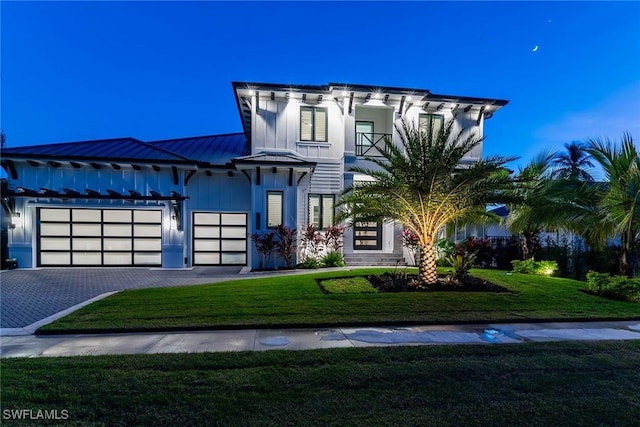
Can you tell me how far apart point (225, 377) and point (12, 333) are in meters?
4.25

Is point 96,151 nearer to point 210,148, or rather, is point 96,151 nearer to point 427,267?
point 210,148

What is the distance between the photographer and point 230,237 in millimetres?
13227

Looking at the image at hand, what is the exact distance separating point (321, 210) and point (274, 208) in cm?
215

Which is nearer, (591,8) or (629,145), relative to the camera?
(629,145)

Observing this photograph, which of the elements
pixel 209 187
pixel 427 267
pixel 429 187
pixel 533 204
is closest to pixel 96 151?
pixel 209 187

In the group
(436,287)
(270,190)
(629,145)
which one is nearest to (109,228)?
(270,190)

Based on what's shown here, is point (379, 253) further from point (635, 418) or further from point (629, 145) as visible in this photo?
point (635, 418)

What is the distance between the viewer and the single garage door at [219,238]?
1299 cm

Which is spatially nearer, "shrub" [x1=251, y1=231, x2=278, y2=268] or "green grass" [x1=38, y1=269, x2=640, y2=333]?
"green grass" [x1=38, y1=269, x2=640, y2=333]

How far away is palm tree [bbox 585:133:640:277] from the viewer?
22.8ft

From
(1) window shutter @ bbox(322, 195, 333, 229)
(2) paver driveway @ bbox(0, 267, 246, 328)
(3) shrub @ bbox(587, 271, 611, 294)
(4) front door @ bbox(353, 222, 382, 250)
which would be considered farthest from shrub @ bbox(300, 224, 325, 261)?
(3) shrub @ bbox(587, 271, 611, 294)

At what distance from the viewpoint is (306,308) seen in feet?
19.8

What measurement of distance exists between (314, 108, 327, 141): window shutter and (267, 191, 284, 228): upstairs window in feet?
10.8

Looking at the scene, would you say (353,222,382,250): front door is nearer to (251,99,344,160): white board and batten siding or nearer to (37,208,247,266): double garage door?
(251,99,344,160): white board and batten siding
